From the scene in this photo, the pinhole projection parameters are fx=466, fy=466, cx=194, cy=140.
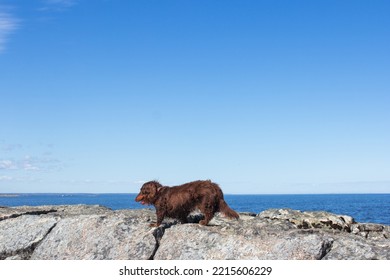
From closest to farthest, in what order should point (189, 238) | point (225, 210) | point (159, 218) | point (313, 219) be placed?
point (189, 238) → point (159, 218) → point (225, 210) → point (313, 219)

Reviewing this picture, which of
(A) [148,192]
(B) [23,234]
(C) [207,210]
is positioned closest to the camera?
(C) [207,210]

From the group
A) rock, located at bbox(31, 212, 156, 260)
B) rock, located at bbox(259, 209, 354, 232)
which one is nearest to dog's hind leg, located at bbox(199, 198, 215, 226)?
rock, located at bbox(31, 212, 156, 260)

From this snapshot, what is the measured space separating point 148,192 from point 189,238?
5.62ft

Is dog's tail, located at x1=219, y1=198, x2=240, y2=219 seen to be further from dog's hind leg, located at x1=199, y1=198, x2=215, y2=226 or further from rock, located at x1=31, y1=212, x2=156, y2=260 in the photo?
rock, located at x1=31, y1=212, x2=156, y2=260

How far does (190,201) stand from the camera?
10602 millimetres

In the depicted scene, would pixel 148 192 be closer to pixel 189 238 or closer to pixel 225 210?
pixel 189 238

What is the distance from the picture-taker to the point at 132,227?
1058 centimetres

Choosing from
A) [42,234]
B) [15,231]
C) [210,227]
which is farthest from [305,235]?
[15,231]

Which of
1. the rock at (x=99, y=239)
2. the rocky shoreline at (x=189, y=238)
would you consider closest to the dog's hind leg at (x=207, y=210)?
the rocky shoreline at (x=189, y=238)

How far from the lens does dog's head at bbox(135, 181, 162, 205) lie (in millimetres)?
11008

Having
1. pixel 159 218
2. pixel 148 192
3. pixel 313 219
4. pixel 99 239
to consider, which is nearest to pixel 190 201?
pixel 159 218
